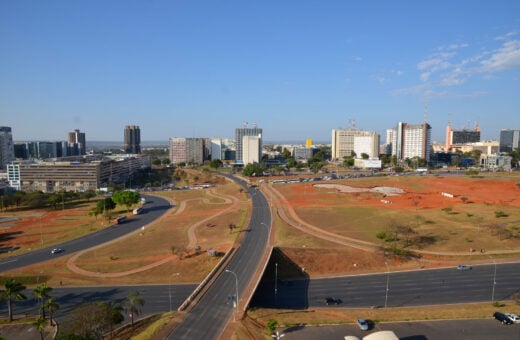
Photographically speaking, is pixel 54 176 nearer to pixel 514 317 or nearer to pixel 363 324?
pixel 363 324

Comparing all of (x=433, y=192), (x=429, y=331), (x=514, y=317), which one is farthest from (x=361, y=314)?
(x=433, y=192)

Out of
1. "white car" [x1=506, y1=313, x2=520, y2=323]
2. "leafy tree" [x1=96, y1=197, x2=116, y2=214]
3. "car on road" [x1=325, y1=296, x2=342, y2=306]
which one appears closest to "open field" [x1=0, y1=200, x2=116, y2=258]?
"leafy tree" [x1=96, y1=197, x2=116, y2=214]

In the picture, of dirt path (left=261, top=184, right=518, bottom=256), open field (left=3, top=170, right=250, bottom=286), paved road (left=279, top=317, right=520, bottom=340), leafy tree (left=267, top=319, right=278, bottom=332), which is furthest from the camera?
dirt path (left=261, top=184, right=518, bottom=256)

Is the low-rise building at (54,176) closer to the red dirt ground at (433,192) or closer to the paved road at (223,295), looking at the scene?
the red dirt ground at (433,192)

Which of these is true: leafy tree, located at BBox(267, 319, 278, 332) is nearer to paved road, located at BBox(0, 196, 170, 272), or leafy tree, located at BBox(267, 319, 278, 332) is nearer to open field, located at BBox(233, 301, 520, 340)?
open field, located at BBox(233, 301, 520, 340)

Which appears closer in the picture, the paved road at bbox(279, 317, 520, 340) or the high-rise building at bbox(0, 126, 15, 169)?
the paved road at bbox(279, 317, 520, 340)

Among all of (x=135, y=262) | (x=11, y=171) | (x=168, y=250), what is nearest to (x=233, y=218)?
(x=168, y=250)

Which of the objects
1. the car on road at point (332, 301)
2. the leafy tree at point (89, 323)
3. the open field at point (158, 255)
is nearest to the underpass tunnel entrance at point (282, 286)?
the car on road at point (332, 301)
